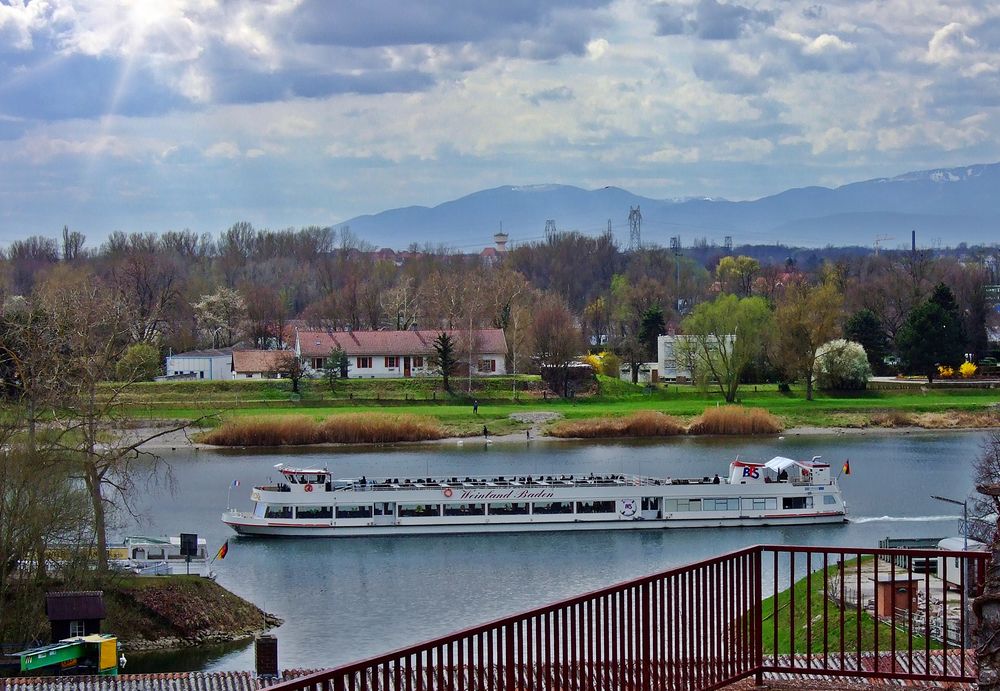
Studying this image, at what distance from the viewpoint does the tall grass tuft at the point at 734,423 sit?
72562mm

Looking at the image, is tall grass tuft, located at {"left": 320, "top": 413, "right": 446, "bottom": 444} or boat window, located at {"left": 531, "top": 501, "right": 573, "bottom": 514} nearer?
boat window, located at {"left": 531, "top": 501, "right": 573, "bottom": 514}

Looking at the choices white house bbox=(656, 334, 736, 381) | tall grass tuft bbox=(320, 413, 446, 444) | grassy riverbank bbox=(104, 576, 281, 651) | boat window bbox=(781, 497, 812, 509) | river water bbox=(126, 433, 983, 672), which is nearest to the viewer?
grassy riverbank bbox=(104, 576, 281, 651)

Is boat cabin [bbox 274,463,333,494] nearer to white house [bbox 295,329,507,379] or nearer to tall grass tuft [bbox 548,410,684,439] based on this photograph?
tall grass tuft [bbox 548,410,684,439]

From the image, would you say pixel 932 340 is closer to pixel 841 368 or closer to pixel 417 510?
pixel 841 368

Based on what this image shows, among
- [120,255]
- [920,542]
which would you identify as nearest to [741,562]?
[920,542]

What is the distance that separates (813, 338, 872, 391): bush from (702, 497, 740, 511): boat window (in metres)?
39.0

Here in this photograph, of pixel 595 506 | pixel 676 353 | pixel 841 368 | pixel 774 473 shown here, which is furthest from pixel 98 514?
pixel 841 368

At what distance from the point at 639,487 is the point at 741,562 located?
37.3 m

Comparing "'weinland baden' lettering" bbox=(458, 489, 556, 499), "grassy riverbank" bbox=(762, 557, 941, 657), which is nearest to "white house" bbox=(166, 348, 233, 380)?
"'weinland baden' lettering" bbox=(458, 489, 556, 499)

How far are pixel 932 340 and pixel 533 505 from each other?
158 feet

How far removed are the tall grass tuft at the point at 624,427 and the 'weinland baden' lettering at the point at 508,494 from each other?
23850mm

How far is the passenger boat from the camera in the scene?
1870 inches

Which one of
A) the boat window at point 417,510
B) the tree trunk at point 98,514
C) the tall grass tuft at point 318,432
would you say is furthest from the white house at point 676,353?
the tree trunk at point 98,514

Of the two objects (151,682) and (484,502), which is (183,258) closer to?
(484,502)
